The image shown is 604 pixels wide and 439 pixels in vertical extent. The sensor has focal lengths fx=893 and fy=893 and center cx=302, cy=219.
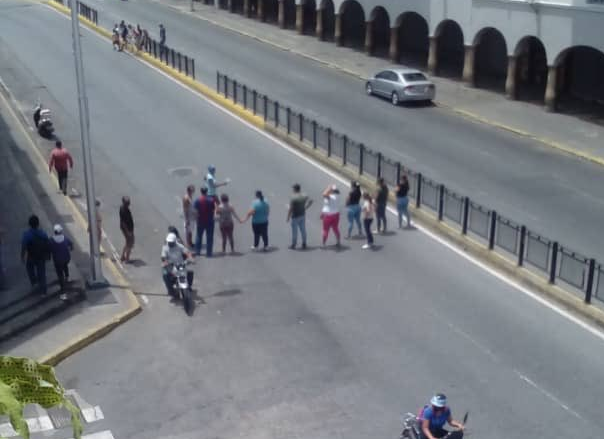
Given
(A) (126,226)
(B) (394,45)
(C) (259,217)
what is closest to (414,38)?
(B) (394,45)

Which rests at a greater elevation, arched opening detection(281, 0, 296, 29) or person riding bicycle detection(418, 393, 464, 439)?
arched opening detection(281, 0, 296, 29)

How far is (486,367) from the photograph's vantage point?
1419 cm

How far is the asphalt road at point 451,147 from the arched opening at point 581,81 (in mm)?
4672

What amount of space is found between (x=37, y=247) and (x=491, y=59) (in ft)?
97.3

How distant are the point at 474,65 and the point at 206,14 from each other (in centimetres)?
2858

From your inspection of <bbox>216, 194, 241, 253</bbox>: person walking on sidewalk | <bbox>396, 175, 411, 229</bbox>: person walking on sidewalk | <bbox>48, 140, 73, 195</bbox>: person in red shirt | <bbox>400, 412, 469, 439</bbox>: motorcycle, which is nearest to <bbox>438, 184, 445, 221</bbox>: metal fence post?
<bbox>396, 175, 411, 229</bbox>: person walking on sidewalk

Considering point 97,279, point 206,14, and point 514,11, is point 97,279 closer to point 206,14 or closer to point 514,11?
point 514,11

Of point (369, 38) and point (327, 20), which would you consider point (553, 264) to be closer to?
point (369, 38)

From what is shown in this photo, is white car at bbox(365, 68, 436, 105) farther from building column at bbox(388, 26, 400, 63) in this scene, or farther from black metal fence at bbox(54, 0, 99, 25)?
black metal fence at bbox(54, 0, 99, 25)

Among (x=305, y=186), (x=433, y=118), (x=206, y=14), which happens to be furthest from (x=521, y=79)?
(x=206, y=14)

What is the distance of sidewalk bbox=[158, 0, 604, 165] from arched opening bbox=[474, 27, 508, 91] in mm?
1758

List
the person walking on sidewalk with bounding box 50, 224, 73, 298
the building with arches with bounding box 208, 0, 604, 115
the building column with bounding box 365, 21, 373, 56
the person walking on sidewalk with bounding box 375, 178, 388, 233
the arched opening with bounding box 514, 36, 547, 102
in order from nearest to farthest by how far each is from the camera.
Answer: the person walking on sidewalk with bounding box 50, 224, 73, 298 → the person walking on sidewalk with bounding box 375, 178, 388, 233 → the building with arches with bounding box 208, 0, 604, 115 → the arched opening with bounding box 514, 36, 547, 102 → the building column with bounding box 365, 21, 373, 56

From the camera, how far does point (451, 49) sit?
45.4 meters

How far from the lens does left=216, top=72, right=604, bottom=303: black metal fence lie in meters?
16.6
